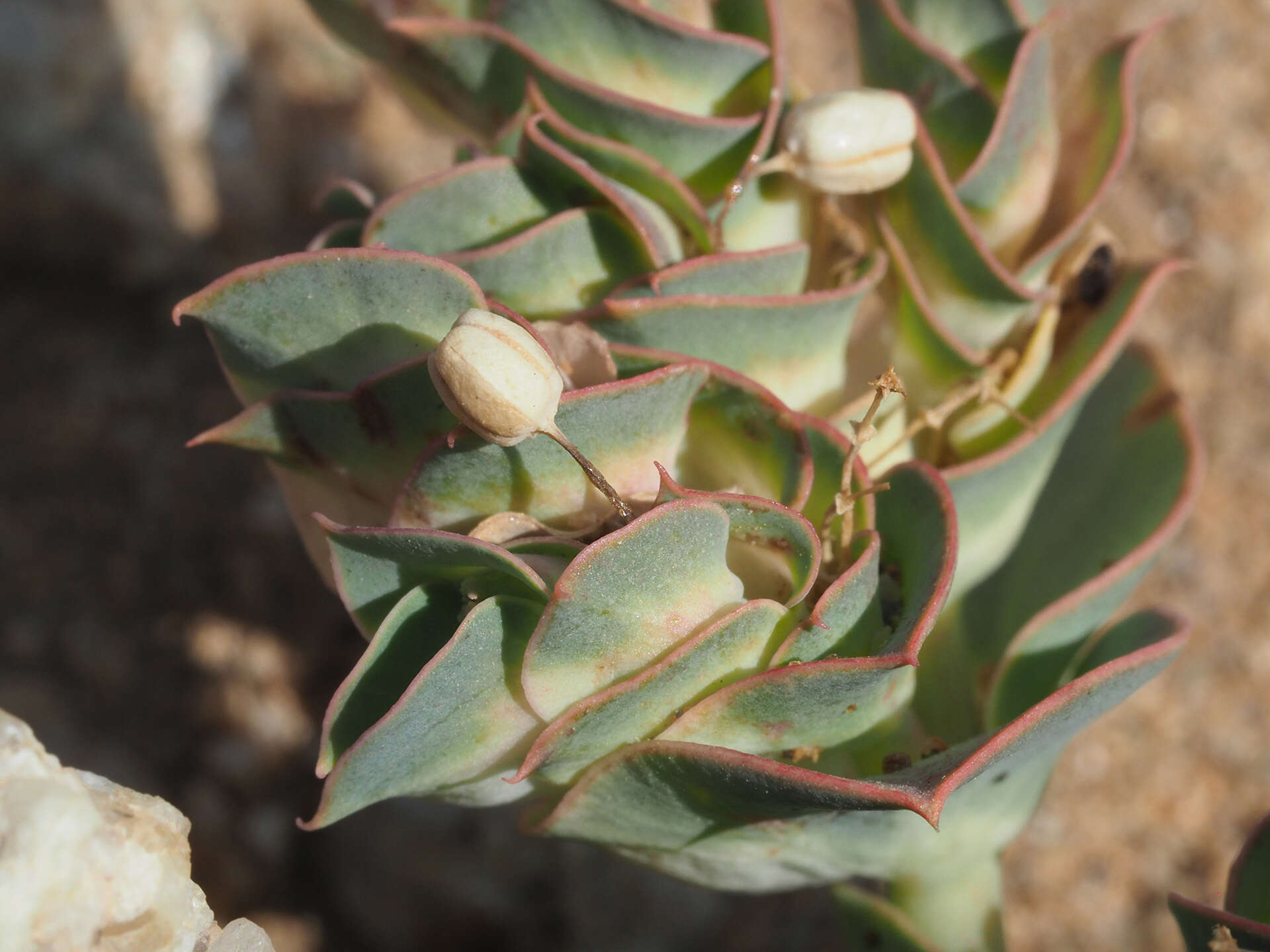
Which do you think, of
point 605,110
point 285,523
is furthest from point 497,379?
point 285,523

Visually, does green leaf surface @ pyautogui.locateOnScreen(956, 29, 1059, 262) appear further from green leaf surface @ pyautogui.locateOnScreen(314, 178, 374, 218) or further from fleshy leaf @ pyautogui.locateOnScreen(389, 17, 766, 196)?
green leaf surface @ pyautogui.locateOnScreen(314, 178, 374, 218)

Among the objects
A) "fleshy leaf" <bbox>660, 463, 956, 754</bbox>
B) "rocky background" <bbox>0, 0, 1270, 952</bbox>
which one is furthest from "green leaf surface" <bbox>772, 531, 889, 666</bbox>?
"rocky background" <bbox>0, 0, 1270, 952</bbox>

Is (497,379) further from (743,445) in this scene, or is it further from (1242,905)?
(1242,905)

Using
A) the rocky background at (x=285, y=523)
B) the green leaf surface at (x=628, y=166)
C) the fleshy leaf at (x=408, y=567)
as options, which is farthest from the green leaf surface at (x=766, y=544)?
the rocky background at (x=285, y=523)

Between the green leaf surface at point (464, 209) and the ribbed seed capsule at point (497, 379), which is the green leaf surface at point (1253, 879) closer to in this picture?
the ribbed seed capsule at point (497, 379)

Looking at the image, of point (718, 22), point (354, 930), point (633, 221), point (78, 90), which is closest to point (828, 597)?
point (633, 221)

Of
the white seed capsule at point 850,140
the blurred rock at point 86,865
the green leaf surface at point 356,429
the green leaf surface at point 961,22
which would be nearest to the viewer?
the blurred rock at point 86,865

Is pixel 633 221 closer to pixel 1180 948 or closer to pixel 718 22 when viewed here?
pixel 718 22
